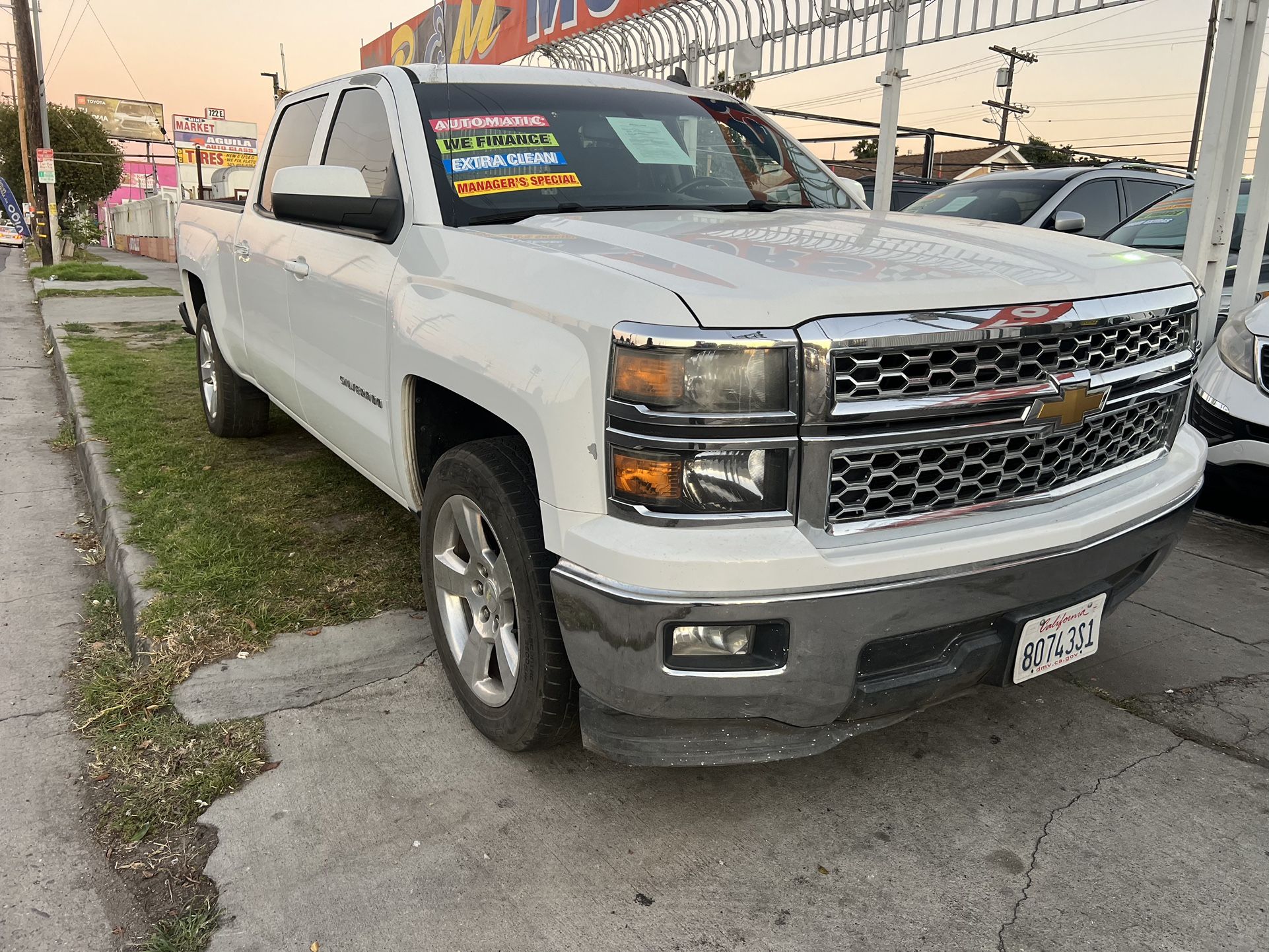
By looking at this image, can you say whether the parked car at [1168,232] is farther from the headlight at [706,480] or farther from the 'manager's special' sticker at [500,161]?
the headlight at [706,480]

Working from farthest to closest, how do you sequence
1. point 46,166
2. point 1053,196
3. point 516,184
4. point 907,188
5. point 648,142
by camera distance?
point 46,166 → point 907,188 → point 1053,196 → point 648,142 → point 516,184

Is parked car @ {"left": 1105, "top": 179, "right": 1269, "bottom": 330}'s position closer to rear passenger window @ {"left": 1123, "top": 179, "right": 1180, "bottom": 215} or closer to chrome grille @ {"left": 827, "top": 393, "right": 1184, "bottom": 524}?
rear passenger window @ {"left": 1123, "top": 179, "right": 1180, "bottom": 215}

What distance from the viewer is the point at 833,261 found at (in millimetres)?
2223

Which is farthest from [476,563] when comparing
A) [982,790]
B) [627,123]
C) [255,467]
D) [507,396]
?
[255,467]

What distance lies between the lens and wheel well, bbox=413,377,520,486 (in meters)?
2.81

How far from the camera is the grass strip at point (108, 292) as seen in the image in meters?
14.8

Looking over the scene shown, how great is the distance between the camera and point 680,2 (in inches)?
307

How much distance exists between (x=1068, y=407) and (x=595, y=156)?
184 cm

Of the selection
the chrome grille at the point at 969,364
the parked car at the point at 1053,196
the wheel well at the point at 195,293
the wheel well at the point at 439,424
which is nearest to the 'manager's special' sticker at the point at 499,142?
the wheel well at the point at 439,424

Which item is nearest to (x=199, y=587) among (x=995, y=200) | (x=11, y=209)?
(x=995, y=200)

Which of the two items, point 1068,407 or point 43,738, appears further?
point 43,738

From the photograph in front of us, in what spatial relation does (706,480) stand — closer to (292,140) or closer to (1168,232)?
(292,140)

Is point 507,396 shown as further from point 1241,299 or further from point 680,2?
point 680,2

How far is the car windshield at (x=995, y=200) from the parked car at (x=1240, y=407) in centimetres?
346
